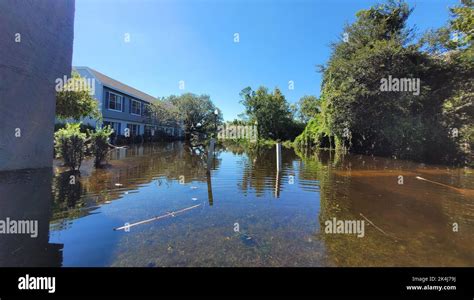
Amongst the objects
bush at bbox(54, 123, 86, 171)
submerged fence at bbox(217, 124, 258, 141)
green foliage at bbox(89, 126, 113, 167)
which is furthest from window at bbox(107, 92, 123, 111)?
submerged fence at bbox(217, 124, 258, 141)

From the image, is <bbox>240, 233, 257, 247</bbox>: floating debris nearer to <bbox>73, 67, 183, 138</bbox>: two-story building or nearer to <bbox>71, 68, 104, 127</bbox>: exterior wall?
<bbox>73, 67, 183, 138</bbox>: two-story building

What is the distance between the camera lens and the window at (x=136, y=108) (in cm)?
2856

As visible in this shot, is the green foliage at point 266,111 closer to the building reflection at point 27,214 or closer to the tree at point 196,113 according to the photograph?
the tree at point 196,113

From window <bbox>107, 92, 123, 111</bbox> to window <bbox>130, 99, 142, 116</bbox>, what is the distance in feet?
8.37

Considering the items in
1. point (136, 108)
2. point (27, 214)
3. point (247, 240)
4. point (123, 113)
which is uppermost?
point (136, 108)

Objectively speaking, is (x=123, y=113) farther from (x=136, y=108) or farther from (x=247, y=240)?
(x=247, y=240)

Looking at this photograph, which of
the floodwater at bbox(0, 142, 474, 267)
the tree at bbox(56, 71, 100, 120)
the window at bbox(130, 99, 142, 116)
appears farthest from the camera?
the window at bbox(130, 99, 142, 116)

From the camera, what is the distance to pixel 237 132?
39.6m

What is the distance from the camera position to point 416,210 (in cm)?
564

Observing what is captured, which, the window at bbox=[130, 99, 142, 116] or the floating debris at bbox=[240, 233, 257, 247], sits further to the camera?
the window at bbox=[130, 99, 142, 116]

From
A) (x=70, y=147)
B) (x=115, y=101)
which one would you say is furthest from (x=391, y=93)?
(x=115, y=101)

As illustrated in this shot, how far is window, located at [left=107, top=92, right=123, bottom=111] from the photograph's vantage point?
77.7 ft

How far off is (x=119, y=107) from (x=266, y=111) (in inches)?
731
